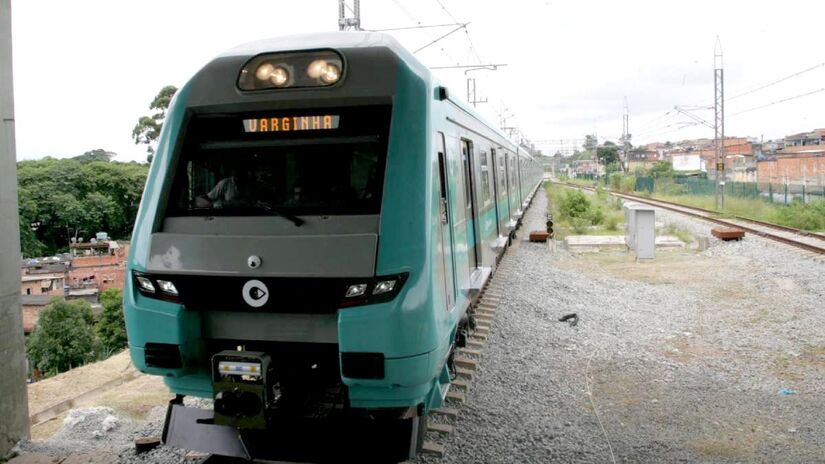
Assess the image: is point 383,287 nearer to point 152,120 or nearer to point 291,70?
point 291,70

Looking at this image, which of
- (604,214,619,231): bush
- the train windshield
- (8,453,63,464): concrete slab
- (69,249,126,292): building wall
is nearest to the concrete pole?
(8,453,63,464): concrete slab

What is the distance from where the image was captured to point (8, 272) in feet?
16.5

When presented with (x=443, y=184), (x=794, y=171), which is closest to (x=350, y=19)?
(x=443, y=184)

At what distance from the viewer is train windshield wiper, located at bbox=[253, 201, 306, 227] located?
389cm

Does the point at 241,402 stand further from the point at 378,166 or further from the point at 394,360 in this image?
the point at 378,166

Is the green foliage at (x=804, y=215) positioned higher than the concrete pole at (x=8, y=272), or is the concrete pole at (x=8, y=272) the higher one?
the concrete pole at (x=8, y=272)

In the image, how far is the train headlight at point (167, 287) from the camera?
3969 mm

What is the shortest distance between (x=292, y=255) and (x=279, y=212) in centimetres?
37

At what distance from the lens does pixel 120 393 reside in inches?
276

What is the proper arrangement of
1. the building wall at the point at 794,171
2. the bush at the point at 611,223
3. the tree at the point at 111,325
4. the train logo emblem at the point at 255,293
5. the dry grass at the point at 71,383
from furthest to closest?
the building wall at the point at 794,171 → the tree at the point at 111,325 → the bush at the point at 611,223 → the dry grass at the point at 71,383 → the train logo emblem at the point at 255,293

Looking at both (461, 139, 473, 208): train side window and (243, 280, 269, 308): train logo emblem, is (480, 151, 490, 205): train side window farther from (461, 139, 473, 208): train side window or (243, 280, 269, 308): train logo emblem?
(243, 280, 269, 308): train logo emblem

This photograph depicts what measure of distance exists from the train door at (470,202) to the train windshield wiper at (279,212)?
2488mm

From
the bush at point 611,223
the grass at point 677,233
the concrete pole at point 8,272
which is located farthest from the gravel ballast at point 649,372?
the bush at point 611,223

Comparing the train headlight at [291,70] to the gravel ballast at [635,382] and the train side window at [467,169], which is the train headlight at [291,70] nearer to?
the train side window at [467,169]
